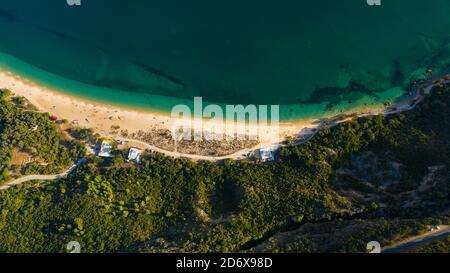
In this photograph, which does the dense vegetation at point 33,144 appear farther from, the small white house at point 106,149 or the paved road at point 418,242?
the paved road at point 418,242

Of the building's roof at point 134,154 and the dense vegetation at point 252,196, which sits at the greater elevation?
the building's roof at point 134,154

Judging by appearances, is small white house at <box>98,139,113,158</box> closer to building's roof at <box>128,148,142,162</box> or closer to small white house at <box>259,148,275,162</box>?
building's roof at <box>128,148,142,162</box>

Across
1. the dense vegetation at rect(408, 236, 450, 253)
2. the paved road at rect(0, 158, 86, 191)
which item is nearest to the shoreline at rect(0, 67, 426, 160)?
the paved road at rect(0, 158, 86, 191)

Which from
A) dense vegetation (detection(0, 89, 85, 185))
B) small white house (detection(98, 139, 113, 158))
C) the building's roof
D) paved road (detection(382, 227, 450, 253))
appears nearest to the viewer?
paved road (detection(382, 227, 450, 253))

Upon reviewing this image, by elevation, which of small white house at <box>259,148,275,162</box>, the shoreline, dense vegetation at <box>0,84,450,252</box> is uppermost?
the shoreline

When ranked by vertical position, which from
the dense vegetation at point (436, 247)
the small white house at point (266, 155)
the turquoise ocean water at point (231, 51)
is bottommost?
the dense vegetation at point (436, 247)

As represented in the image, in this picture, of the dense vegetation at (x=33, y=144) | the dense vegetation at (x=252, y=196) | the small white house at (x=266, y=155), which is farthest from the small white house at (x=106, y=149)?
the small white house at (x=266, y=155)

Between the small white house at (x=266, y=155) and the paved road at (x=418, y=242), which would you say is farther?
the small white house at (x=266, y=155)

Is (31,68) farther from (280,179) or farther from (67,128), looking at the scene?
(280,179)
